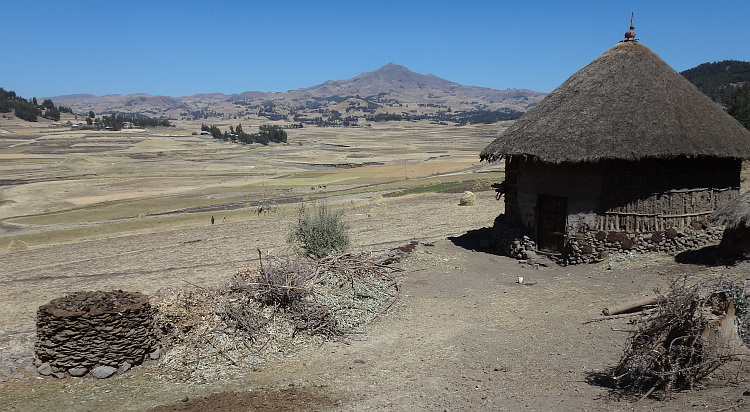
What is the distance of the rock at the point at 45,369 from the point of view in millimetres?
10469

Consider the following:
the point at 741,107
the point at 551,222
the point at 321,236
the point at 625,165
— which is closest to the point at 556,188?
the point at 551,222

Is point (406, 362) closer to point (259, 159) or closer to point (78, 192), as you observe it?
point (78, 192)

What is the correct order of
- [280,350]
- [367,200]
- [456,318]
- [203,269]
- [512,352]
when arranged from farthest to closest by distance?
[367,200]
[203,269]
[456,318]
[280,350]
[512,352]

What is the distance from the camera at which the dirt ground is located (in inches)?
339

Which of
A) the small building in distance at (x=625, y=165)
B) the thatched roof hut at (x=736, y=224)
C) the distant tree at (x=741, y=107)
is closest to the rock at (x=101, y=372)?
the small building in distance at (x=625, y=165)

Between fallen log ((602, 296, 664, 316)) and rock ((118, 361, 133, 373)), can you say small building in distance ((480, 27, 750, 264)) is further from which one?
rock ((118, 361, 133, 373))

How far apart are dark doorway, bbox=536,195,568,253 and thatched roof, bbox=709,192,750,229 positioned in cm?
382

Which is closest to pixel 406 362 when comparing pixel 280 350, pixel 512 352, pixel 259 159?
pixel 512 352

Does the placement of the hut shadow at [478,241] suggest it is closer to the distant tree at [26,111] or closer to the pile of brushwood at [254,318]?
the pile of brushwood at [254,318]

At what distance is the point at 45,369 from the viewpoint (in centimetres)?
1050

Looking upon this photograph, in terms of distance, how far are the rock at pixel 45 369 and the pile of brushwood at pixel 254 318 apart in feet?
6.56

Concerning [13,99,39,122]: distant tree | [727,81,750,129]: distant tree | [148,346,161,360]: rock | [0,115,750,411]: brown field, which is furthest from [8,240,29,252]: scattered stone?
[13,99,39,122]: distant tree

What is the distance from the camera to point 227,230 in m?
29.9

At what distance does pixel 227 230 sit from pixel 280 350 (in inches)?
778
